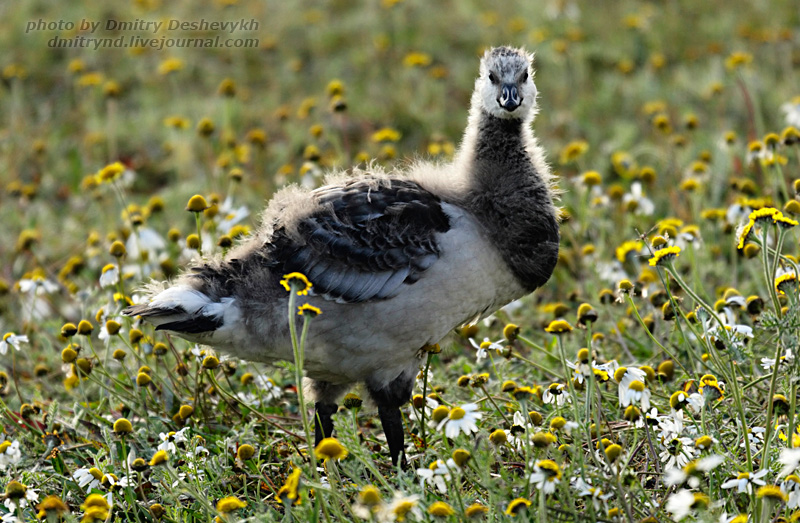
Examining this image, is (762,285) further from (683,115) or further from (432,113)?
(432,113)

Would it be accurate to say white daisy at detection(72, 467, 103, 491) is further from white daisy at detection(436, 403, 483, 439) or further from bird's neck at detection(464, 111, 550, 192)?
bird's neck at detection(464, 111, 550, 192)

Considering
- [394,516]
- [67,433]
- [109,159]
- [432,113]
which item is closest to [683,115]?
[432,113]

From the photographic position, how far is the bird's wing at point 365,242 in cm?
373

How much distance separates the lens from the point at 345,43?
959 cm

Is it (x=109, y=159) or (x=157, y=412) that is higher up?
(x=109, y=159)

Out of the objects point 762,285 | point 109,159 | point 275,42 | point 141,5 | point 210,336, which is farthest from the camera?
point 141,5

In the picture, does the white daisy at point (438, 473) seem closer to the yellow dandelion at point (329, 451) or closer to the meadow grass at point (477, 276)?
the meadow grass at point (477, 276)

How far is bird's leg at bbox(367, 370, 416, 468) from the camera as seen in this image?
3.89 meters

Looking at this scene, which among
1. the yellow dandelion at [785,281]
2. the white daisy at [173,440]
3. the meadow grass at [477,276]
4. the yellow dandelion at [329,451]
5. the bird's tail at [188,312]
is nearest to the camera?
the yellow dandelion at [329,451]

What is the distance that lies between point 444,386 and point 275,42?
593 cm

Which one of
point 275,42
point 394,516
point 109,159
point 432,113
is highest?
point 275,42

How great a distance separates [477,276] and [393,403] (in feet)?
2.15

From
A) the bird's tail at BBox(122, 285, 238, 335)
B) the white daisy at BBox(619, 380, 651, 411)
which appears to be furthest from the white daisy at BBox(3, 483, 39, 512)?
the white daisy at BBox(619, 380, 651, 411)

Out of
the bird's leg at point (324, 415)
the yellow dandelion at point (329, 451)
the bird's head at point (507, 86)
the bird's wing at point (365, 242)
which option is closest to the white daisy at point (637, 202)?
the bird's head at point (507, 86)
